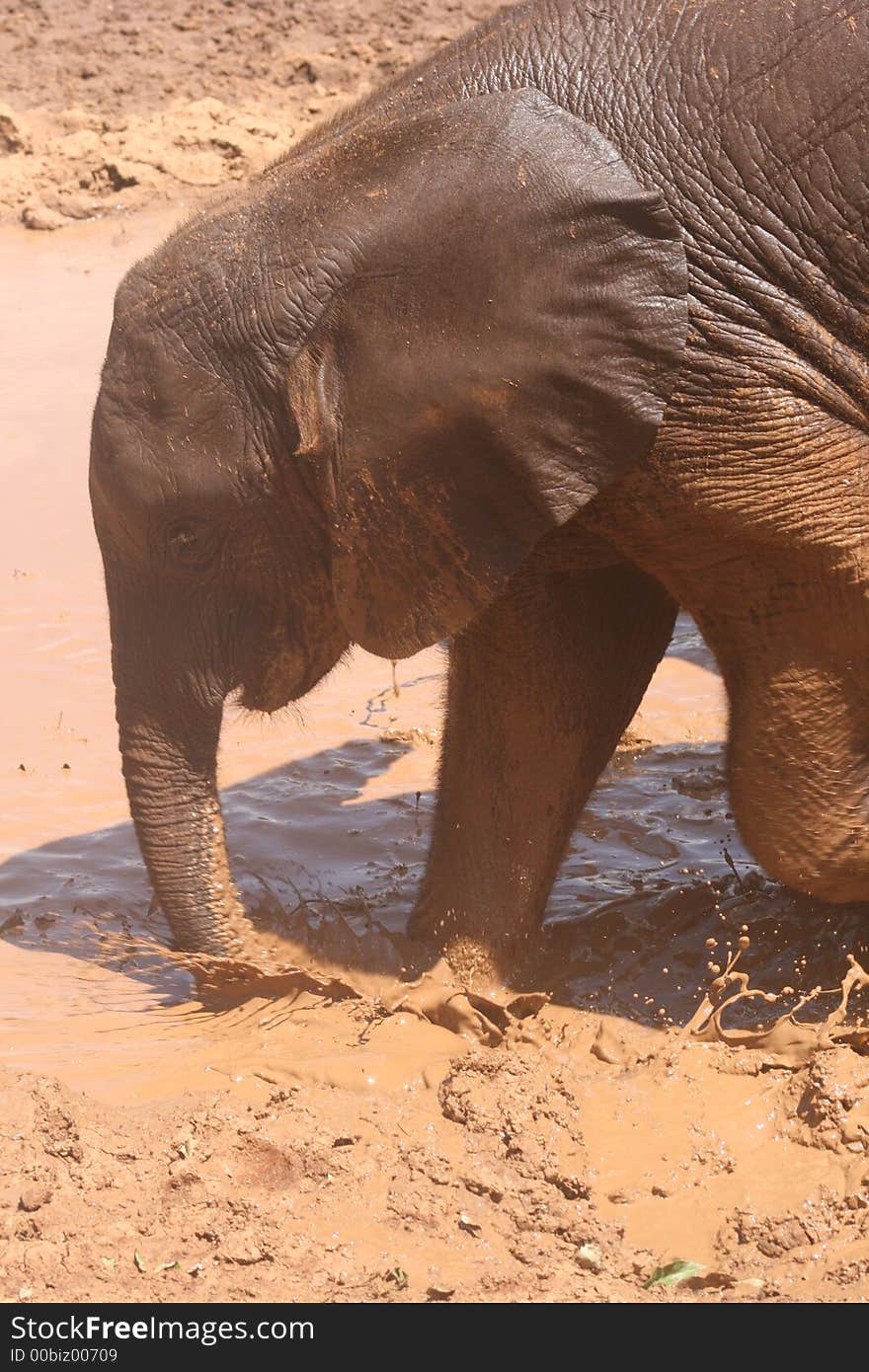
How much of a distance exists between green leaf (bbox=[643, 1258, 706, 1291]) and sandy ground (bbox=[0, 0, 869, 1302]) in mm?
16

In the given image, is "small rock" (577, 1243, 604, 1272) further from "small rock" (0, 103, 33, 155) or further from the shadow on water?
"small rock" (0, 103, 33, 155)

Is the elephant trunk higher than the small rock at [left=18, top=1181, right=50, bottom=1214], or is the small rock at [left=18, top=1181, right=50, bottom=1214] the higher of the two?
the elephant trunk

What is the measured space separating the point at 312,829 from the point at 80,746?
1361 millimetres

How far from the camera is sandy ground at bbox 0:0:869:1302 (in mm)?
3986

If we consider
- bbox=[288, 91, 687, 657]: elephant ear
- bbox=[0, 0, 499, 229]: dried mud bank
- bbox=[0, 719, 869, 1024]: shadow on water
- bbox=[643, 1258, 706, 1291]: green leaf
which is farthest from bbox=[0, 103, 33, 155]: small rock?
bbox=[643, 1258, 706, 1291]: green leaf

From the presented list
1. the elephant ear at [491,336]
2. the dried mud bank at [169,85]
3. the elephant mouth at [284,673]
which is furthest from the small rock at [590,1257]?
the dried mud bank at [169,85]

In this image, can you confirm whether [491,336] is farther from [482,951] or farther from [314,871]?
[314,871]

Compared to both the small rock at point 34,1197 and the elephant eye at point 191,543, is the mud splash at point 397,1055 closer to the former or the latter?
the small rock at point 34,1197

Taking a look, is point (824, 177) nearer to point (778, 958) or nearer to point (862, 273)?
point (862, 273)

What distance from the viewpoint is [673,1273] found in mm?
3914

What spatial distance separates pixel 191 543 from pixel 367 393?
0.79 meters

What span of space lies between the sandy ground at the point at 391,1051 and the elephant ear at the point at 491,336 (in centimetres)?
134

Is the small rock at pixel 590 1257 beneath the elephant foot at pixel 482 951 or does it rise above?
beneath

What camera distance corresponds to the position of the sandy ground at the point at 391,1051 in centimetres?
399
